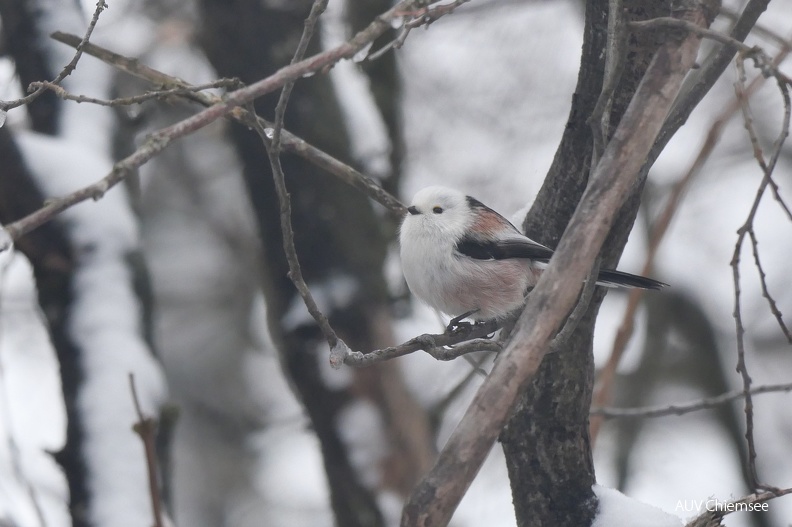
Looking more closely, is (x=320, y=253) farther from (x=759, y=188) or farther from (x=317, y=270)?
(x=759, y=188)

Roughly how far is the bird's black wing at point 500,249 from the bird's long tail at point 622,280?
0.99 feet

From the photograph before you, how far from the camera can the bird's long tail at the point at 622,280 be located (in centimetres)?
268

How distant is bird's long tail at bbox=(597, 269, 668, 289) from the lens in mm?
2680

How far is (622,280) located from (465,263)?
0.75 meters

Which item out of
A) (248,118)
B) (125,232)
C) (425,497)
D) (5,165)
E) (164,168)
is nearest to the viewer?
(425,497)

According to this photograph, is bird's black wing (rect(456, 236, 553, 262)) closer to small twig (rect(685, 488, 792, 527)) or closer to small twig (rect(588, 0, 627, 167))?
small twig (rect(588, 0, 627, 167))

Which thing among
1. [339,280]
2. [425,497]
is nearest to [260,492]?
[339,280]

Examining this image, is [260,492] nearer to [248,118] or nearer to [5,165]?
[5,165]

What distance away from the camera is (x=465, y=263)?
135 inches

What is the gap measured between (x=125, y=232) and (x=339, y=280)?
1212 millimetres

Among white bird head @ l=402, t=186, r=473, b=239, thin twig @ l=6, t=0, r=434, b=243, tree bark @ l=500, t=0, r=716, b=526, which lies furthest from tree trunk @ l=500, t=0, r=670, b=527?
thin twig @ l=6, t=0, r=434, b=243

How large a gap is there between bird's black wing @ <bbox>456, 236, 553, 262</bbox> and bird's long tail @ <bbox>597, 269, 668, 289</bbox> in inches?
11.9

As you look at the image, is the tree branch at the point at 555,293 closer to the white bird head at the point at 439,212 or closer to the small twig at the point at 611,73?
the small twig at the point at 611,73

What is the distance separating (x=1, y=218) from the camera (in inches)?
146
